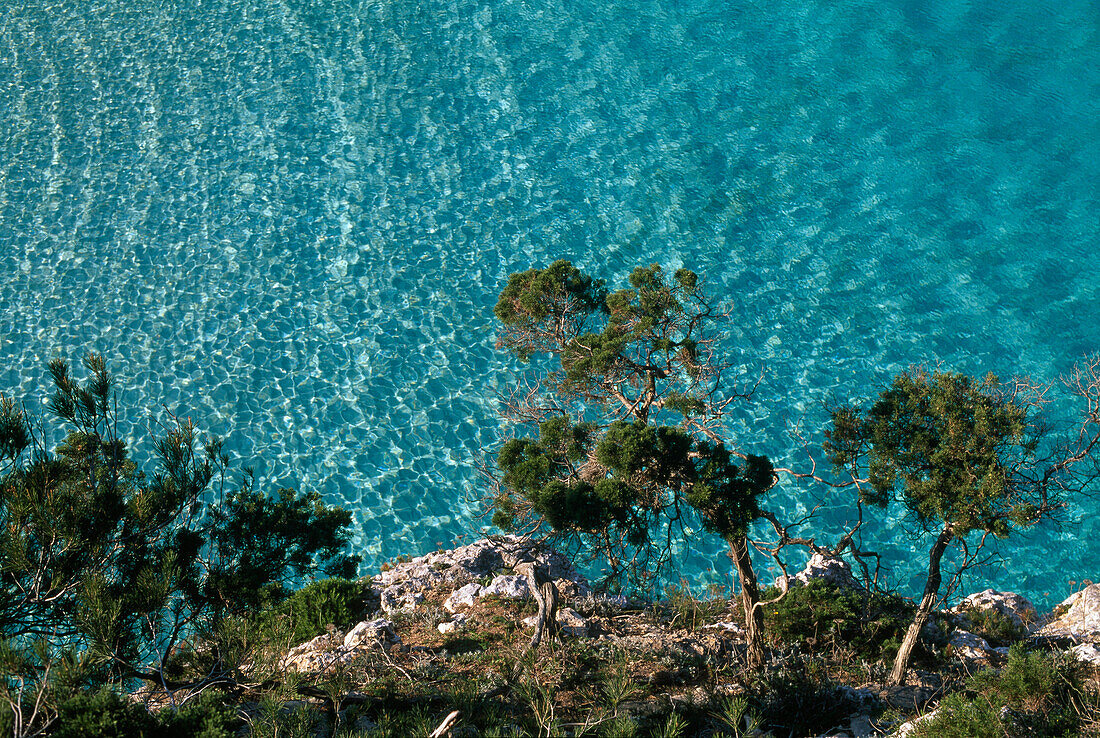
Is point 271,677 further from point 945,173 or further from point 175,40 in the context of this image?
point 175,40

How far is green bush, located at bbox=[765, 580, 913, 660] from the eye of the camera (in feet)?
30.9

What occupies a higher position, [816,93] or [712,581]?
[816,93]

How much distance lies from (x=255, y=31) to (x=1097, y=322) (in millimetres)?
20100

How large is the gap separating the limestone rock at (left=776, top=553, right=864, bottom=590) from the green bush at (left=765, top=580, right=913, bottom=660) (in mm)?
768

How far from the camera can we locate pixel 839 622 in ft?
30.9

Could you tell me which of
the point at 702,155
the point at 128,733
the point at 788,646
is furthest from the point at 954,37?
the point at 128,733

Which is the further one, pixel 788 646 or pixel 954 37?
pixel 954 37

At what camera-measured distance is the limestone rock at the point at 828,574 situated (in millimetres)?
10711

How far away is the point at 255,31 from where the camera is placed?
22.3 metres

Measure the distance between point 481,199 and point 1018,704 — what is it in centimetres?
1382

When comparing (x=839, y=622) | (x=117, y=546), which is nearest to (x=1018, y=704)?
(x=839, y=622)

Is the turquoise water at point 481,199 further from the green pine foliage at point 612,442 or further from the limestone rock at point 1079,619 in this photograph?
the green pine foliage at point 612,442

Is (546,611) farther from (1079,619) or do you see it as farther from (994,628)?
(1079,619)

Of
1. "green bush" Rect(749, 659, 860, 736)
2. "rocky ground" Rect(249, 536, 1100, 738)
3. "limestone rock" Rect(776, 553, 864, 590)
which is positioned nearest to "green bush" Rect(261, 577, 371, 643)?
"rocky ground" Rect(249, 536, 1100, 738)
